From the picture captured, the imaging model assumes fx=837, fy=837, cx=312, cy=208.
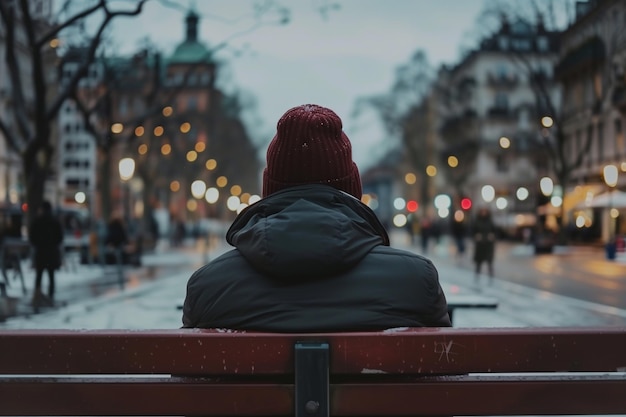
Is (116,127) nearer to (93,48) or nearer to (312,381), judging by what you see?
(93,48)

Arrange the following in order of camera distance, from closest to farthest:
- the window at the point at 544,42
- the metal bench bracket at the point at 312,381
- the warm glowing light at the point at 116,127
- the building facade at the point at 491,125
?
1. the metal bench bracket at the point at 312,381
2. the warm glowing light at the point at 116,127
3. the window at the point at 544,42
4. the building facade at the point at 491,125

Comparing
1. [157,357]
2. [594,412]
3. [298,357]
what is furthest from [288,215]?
[594,412]

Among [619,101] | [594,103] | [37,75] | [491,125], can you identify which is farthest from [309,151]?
[491,125]

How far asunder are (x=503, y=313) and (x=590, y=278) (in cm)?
1080

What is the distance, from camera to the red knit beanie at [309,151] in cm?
288

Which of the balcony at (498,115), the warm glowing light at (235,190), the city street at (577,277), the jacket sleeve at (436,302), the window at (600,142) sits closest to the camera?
the jacket sleeve at (436,302)

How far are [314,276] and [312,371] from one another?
30 centimetres

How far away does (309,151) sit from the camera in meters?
2.90

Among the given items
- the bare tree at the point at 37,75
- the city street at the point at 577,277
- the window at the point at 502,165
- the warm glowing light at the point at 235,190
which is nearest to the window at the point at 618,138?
the city street at the point at 577,277

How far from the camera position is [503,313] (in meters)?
13.5

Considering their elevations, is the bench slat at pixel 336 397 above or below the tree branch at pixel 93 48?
below

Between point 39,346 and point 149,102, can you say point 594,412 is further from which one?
point 149,102

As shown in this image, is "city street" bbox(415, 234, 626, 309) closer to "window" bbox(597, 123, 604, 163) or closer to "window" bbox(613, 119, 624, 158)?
"window" bbox(613, 119, 624, 158)

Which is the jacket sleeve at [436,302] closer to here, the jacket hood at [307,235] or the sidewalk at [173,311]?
the jacket hood at [307,235]
